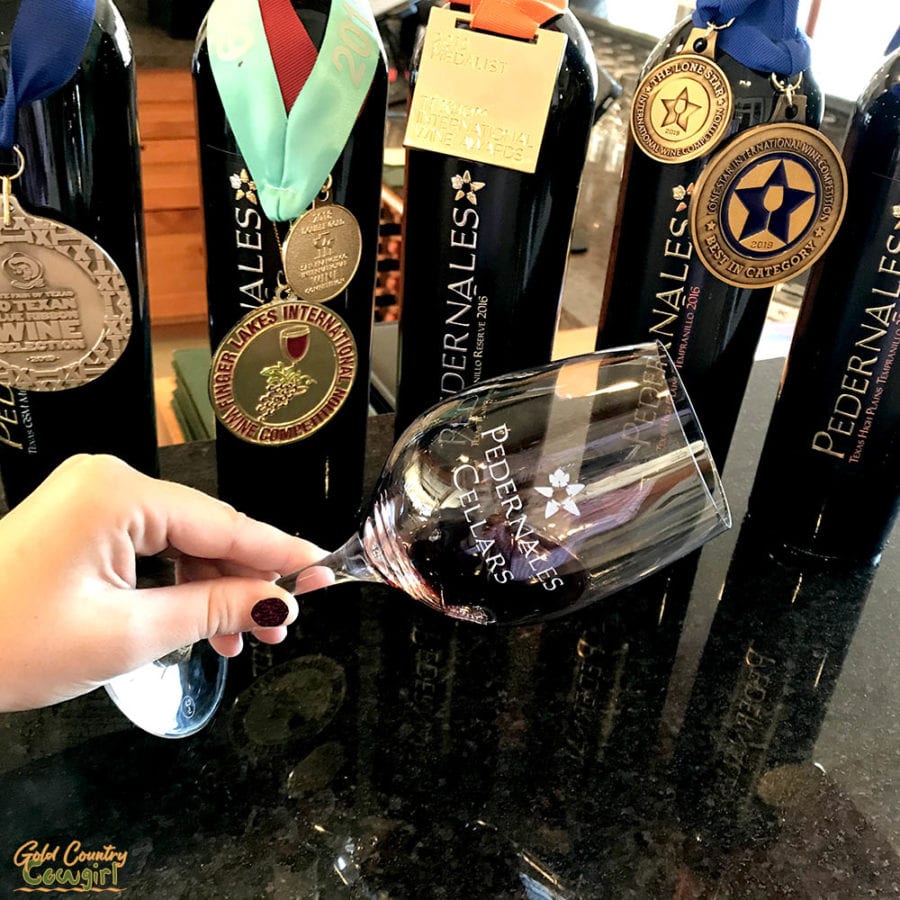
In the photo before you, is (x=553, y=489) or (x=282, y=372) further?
(x=282, y=372)

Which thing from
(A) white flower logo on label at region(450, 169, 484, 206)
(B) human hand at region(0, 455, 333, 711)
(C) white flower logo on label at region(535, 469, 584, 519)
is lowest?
(B) human hand at region(0, 455, 333, 711)

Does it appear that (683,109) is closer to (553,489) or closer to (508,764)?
(553,489)

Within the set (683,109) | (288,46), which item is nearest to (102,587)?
(288,46)

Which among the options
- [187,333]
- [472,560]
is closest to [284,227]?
[472,560]

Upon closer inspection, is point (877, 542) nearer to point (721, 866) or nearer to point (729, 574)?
point (729, 574)

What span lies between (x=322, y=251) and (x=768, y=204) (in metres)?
0.25

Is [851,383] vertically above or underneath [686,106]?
underneath

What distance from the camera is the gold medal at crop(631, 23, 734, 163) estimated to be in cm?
54

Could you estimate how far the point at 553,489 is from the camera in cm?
44

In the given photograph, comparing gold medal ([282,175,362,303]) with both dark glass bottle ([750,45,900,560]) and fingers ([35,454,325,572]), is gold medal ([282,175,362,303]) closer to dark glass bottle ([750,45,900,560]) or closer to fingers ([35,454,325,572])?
fingers ([35,454,325,572])

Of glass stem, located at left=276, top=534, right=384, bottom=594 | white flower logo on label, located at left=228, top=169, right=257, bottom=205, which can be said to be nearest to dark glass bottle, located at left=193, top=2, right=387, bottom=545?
white flower logo on label, located at left=228, top=169, right=257, bottom=205

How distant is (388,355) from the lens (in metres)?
1.02

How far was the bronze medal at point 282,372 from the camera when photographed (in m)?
0.57

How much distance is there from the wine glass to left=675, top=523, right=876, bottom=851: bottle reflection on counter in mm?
120
